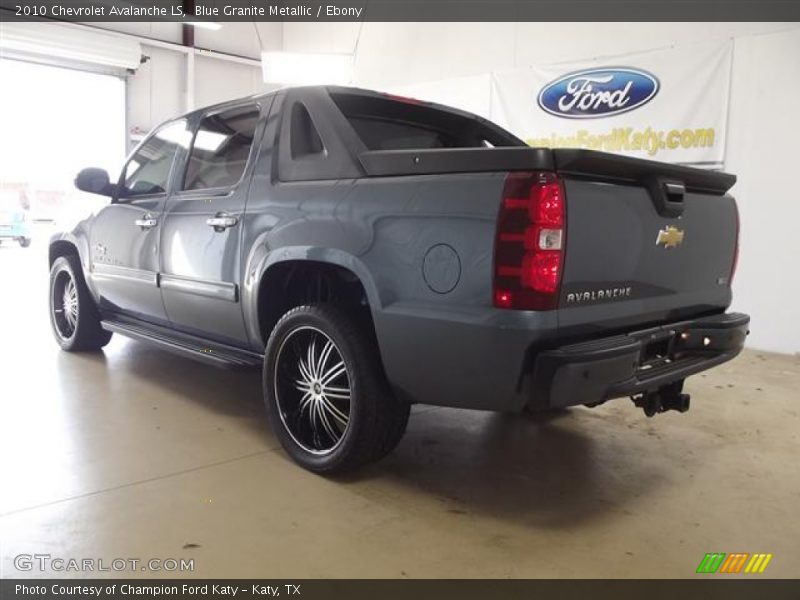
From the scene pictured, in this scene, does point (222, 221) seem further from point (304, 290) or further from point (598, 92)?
point (598, 92)

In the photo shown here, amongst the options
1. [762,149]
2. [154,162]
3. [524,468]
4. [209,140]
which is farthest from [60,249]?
[762,149]

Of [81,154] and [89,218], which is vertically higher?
[81,154]

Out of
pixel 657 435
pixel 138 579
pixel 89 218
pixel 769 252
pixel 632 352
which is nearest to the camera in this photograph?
pixel 138 579

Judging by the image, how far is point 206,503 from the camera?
2.44 meters

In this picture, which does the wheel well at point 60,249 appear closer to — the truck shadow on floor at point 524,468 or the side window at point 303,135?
the side window at point 303,135

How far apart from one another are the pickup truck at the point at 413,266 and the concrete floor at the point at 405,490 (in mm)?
336

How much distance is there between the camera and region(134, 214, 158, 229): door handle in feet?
12.2

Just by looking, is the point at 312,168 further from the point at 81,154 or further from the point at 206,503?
the point at 81,154

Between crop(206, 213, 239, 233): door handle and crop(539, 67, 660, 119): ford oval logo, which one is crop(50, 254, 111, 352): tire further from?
crop(539, 67, 660, 119): ford oval logo

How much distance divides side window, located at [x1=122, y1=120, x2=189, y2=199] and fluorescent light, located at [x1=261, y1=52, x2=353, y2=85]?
4793mm

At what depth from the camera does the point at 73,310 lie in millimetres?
4816

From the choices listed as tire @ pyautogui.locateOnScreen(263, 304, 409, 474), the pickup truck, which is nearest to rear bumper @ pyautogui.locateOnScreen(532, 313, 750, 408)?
the pickup truck
